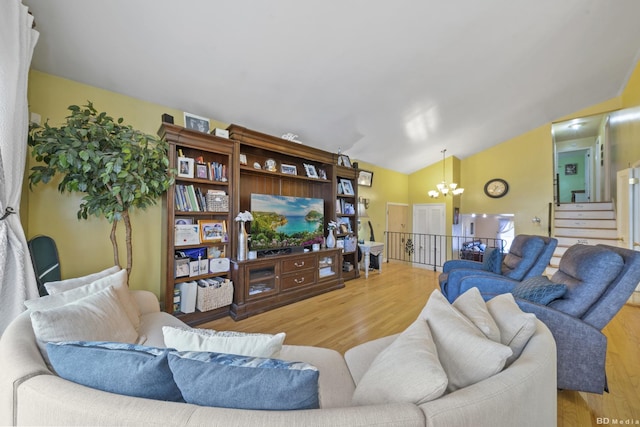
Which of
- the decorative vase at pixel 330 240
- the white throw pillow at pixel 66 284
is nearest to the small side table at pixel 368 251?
the decorative vase at pixel 330 240

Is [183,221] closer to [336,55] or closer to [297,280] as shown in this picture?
[297,280]

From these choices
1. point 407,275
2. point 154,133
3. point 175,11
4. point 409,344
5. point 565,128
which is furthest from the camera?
point 565,128

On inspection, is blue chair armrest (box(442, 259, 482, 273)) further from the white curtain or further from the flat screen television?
the white curtain

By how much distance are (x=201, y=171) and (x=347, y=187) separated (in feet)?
8.31

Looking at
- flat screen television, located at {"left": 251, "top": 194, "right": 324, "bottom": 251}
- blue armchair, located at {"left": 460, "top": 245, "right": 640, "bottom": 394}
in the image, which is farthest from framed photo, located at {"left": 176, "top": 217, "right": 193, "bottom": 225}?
blue armchair, located at {"left": 460, "top": 245, "right": 640, "bottom": 394}

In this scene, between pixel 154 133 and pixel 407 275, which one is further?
pixel 407 275

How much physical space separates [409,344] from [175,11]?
2681mm

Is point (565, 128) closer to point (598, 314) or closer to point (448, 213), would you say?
point (448, 213)

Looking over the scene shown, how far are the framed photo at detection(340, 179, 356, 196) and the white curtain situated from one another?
12.0 feet

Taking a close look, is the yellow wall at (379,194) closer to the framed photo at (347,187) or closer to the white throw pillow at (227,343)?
the framed photo at (347,187)

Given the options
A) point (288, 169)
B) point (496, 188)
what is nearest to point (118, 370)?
point (288, 169)

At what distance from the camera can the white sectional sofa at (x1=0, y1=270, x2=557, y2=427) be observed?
58 cm

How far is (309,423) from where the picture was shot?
0.57 meters

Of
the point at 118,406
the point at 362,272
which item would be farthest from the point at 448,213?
the point at 118,406
